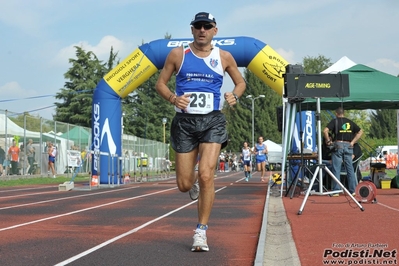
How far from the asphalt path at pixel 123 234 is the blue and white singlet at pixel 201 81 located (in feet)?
4.65

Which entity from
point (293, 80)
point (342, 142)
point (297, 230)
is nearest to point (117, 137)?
point (342, 142)

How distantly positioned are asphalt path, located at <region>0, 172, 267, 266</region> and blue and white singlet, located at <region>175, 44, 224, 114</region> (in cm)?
142

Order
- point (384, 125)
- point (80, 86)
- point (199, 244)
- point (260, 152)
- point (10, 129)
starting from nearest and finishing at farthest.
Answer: point (199, 244) < point (260, 152) < point (10, 129) < point (80, 86) < point (384, 125)

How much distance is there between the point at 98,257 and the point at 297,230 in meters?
2.60

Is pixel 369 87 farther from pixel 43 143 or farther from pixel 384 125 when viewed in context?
pixel 384 125

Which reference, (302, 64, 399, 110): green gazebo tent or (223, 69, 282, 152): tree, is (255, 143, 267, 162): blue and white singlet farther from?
(223, 69, 282, 152): tree

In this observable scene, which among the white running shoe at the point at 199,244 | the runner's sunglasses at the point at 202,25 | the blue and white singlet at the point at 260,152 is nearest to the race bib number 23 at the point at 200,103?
the runner's sunglasses at the point at 202,25

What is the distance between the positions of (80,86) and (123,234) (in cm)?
6827

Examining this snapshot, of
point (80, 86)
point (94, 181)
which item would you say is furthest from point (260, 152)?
point (80, 86)

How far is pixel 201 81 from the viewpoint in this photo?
6.93m

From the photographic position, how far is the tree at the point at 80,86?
250 ft

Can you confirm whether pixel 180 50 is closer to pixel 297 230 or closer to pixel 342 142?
pixel 297 230

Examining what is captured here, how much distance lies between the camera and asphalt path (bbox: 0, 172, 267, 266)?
6.33 metres

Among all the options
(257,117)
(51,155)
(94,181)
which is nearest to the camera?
(94,181)
